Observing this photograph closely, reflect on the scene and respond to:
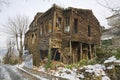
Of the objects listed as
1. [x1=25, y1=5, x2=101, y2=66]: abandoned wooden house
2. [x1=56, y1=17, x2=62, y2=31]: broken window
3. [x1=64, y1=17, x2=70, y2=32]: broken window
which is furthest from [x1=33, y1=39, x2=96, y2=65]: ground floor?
[x1=56, y1=17, x2=62, y2=31]: broken window

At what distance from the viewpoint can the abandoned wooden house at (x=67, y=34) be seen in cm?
2688

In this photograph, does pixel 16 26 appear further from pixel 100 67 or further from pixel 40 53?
pixel 100 67

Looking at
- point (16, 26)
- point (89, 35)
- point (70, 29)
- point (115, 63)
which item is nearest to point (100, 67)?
point (115, 63)

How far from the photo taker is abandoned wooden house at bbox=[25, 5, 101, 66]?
26.9 meters

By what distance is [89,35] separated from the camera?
31.6 meters

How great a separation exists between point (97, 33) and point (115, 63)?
59.6ft

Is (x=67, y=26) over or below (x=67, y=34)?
over

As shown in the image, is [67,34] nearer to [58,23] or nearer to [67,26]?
[67,26]

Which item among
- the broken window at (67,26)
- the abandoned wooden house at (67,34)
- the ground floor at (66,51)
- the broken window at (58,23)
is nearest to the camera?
the ground floor at (66,51)

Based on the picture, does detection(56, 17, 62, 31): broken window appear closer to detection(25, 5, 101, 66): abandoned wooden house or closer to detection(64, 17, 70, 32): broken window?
detection(25, 5, 101, 66): abandoned wooden house

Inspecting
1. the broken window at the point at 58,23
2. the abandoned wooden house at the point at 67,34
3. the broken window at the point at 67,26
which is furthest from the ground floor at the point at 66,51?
the broken window at the point at 58,23

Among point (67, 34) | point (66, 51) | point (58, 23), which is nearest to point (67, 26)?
point (67, 34)

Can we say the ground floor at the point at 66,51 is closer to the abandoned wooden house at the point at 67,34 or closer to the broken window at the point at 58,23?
the abandoned wooden house at the point at 67,34

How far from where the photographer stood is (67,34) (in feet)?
89.1
